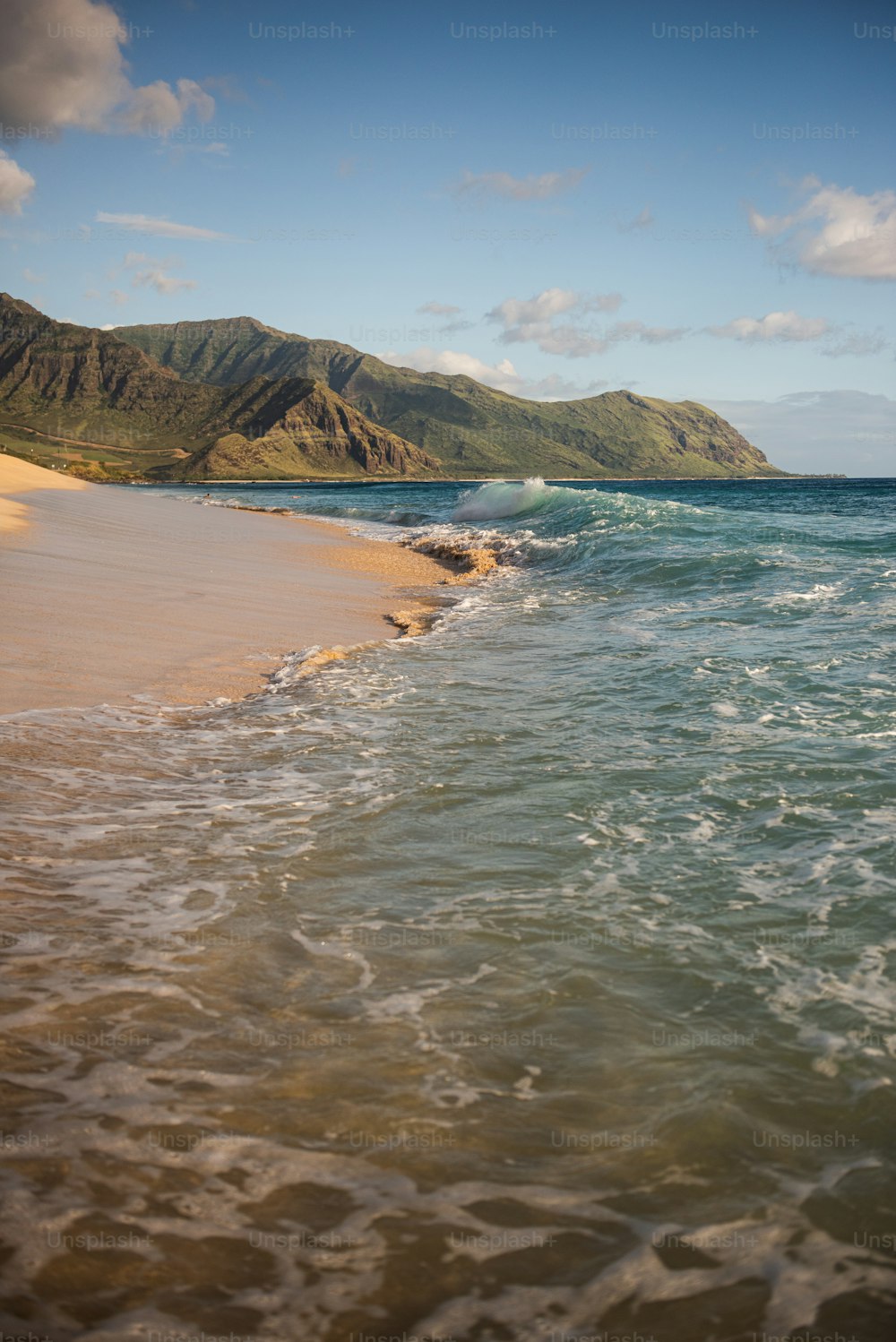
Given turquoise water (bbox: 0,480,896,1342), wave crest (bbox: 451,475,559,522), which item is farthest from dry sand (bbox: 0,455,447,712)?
wave crest (bbox: 451,475,559,522)

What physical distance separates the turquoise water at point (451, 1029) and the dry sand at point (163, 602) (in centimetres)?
120

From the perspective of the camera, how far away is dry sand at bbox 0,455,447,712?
819cm

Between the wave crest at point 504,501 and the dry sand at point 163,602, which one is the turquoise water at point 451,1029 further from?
the wave crest at point 504,501

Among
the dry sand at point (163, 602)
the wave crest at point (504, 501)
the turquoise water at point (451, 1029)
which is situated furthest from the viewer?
the wave crest at point (504, 501)

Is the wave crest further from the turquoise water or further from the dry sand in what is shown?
the turquoise water

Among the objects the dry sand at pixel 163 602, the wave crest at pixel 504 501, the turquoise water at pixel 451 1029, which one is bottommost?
the turquoise water at pixel 451 1029

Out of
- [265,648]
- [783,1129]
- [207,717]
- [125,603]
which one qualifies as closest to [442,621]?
[265,648]

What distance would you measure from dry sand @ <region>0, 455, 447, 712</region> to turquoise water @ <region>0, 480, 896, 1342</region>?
1.20m

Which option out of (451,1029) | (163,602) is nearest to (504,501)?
Result: (163,602)

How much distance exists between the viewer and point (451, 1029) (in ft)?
10.5

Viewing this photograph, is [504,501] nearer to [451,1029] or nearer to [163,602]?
[163,602]

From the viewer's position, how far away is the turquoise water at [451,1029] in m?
2.22

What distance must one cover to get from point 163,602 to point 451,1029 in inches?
400

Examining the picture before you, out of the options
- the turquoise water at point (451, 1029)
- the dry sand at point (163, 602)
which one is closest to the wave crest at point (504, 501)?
the dry sand at point (163, 602)
